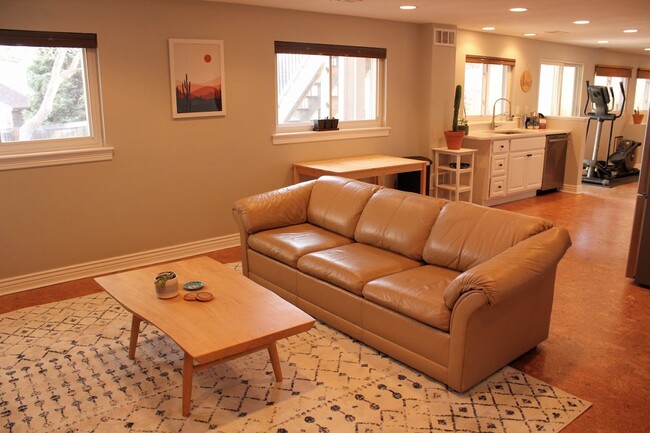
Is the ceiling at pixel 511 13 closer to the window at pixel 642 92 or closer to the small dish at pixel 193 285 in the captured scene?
the small dish at pixel 193 285

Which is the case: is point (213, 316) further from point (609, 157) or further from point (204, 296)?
point (609, 157)

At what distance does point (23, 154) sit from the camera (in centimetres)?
394

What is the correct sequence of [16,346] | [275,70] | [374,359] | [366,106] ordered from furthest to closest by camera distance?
[366,106] < [275,70] < [16,346] < [374,359]

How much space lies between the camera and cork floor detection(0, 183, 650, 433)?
2.57 m

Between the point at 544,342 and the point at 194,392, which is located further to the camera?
the point at 544,342

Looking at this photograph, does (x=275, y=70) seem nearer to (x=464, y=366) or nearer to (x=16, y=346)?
(x=16, y=346)

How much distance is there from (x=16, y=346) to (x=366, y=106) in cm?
434

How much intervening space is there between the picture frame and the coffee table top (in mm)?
1964

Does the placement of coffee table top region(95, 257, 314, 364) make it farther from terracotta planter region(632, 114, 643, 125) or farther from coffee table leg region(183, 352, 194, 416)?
terracotta planter region(632, 114, 643, 125)

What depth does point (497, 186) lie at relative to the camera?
6.79m

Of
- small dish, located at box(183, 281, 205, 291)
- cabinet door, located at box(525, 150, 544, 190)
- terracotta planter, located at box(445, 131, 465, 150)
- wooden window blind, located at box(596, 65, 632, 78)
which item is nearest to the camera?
small dish, located at box(183, 281, 205, 291)

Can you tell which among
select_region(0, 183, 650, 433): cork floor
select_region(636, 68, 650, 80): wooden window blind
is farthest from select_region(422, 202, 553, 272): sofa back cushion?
select_region(636, 68, 650, 80): wooden window blind

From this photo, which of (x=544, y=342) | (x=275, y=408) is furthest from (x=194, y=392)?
(x=544, y=342)

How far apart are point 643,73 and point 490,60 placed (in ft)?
19.6
